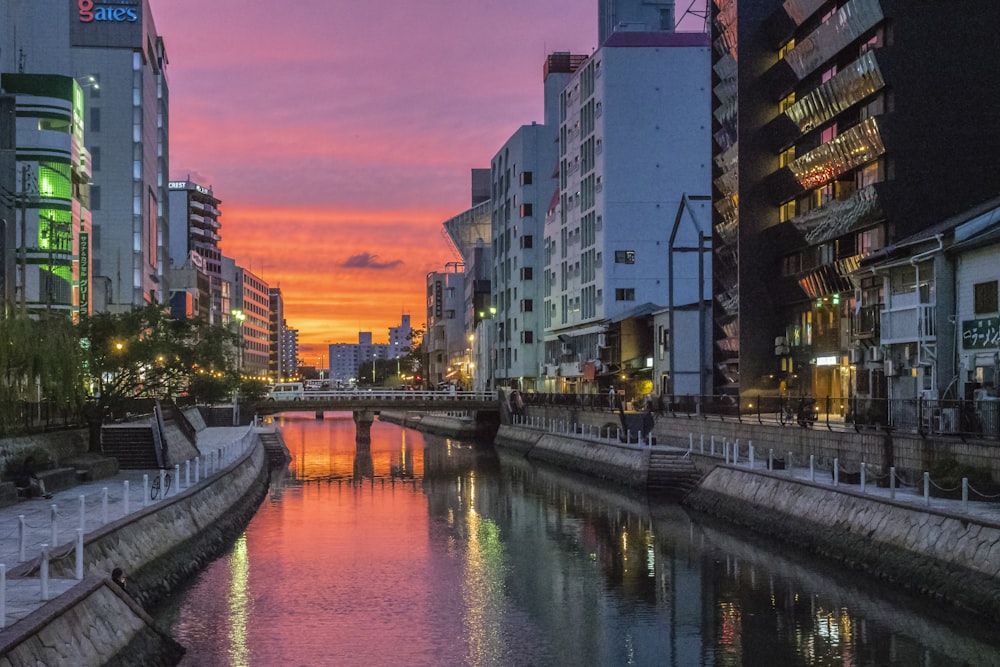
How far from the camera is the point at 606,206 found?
104250 millimetres

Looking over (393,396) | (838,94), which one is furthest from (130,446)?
(393,396)

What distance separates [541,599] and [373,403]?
73.9 m

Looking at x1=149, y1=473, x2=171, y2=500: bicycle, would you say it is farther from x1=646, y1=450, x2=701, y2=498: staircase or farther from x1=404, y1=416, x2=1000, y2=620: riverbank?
x1=646, y1=450, x2=701, y2=498: staircase

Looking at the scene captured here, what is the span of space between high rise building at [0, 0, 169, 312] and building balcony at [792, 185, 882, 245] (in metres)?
77.4

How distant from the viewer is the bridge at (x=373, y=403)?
103 metres

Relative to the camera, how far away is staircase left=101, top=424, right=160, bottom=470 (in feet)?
161

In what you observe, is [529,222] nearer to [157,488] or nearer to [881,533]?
[157,488]

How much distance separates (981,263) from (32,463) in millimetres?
34481

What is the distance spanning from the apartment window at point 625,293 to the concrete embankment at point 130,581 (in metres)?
62.6

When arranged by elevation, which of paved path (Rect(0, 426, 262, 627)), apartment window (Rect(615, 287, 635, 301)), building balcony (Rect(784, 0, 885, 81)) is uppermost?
building balcony (Rect(784, 0, 885, 81))

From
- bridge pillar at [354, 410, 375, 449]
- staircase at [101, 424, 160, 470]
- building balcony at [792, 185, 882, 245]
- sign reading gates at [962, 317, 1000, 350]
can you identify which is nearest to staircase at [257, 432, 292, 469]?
bridge pillar at [354, 410, 375, 449]

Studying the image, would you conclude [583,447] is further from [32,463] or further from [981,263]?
[32,463]

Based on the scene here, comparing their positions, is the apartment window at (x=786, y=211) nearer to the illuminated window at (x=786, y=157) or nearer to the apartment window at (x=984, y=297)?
the illuminated window at (x=786, y=157)

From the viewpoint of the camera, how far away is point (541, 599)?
30.8m
